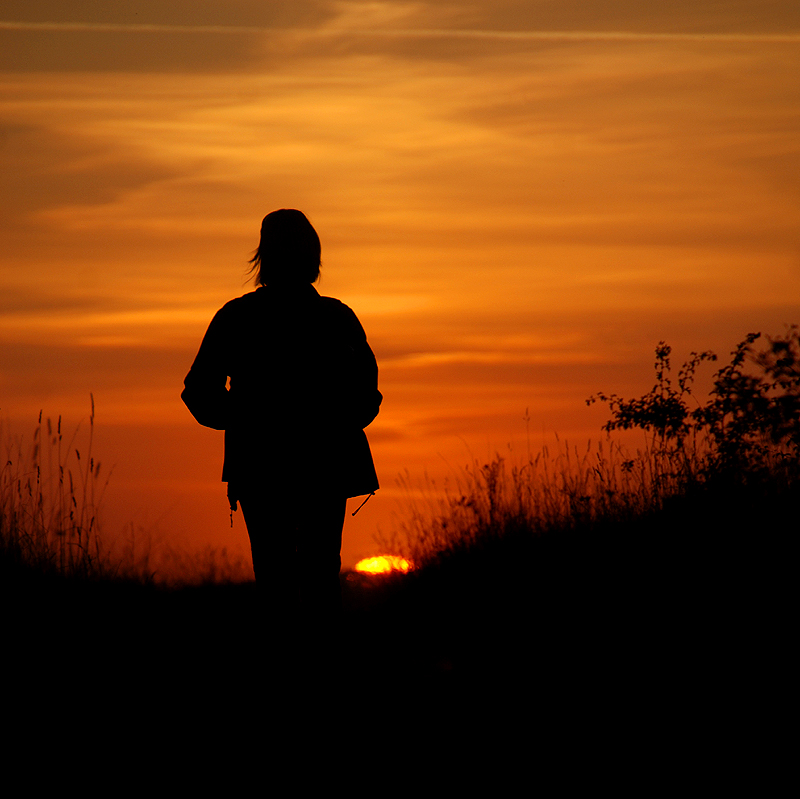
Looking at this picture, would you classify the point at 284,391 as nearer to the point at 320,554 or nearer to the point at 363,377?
the point at 363,377

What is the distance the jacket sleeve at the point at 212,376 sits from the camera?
12.5 feet

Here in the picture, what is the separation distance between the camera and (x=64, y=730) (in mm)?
3871

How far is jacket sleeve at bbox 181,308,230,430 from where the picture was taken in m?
3.80

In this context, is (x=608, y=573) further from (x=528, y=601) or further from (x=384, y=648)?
(x=384, y=648)

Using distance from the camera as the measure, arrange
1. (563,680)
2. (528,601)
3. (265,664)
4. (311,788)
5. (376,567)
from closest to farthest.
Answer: (311,788), (265,664), (563,680), (528,601), (376,567)

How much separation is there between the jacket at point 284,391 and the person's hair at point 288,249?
0.16 feet

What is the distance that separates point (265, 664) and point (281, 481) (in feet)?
2.70

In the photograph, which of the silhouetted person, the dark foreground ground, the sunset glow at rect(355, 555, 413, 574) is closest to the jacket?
the silhouetted person

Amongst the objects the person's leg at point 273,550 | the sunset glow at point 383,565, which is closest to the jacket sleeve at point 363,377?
the person's leg at point 273,550

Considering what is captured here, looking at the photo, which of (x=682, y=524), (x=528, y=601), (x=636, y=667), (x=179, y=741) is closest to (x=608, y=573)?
(x=528, y=601)

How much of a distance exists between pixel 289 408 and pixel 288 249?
606 mm

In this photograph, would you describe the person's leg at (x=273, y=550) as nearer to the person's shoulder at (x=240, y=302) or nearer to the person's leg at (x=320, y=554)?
the person's leg at (x=320, y=554)

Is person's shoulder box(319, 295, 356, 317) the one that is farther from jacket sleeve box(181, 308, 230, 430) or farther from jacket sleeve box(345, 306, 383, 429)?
jacket sleeve box(181, 308, 230, 430)

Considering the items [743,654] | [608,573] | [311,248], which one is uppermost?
[311,248]
